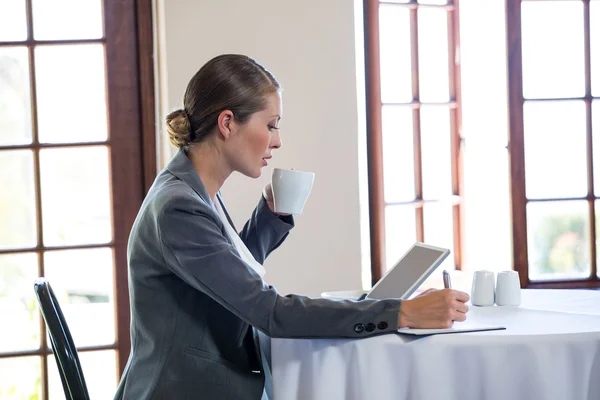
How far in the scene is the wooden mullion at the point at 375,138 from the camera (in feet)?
9.67

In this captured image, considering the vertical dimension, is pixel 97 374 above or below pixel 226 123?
below

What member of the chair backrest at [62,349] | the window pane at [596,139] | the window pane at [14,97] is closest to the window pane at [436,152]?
the window pane at [596,139]

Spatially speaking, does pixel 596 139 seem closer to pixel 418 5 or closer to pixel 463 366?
pixel 418 5

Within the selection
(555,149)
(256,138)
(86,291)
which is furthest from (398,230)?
(256,138)

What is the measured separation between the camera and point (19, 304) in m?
2.79

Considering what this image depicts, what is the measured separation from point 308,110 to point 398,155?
587mm

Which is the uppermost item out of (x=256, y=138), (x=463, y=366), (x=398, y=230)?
(x=256, y=138)

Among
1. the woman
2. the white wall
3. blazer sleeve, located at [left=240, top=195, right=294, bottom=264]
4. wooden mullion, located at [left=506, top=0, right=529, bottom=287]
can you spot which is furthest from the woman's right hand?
wooden mullion, located at [left=506, top=0, right=529, bottom=287]

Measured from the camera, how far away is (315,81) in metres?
2.75

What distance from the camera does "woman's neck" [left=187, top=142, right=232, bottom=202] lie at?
157 centimetres

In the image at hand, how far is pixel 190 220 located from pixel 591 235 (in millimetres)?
2378

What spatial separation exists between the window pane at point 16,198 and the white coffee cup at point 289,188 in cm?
144

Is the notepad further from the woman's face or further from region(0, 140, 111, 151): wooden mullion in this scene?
region(0, 140, 111, 151): wooden mullion

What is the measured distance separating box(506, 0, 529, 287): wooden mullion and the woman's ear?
1.88 meters
